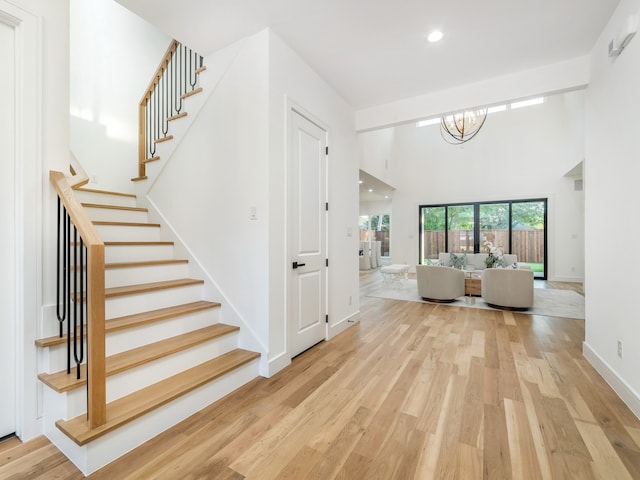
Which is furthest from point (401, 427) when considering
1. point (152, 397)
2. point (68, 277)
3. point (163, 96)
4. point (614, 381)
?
point (163, 96)

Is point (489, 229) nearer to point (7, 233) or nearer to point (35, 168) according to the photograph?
point (35, 168)

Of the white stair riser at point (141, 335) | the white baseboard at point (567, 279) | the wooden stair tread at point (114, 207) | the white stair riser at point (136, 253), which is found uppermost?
the wooden stair tread at point (114, 207)

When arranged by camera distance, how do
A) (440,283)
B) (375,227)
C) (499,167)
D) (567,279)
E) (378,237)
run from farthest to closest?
1. (378,237)
2. (375,227)
3. (499,167)
4. (567,279)
5. (440,283)

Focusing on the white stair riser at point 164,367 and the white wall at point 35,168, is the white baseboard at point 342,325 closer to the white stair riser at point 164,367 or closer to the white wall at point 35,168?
the white stair riser at point 164,367

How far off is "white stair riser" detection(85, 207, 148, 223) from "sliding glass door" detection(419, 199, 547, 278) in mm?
8510

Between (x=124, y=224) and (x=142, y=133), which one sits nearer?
(x=124, y=224)

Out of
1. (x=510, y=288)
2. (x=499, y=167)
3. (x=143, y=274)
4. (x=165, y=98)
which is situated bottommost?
(x=510, y=288)

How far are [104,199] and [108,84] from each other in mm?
2103

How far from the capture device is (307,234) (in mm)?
3137

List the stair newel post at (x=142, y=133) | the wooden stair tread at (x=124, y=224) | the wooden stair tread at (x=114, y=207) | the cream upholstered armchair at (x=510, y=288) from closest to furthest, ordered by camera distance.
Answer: the wooden stair tread at (x=124, y=224) → the wooden stair tread at (x=114, y=207) → the stair newel post at (x=142, y=133) → the cream upholstered armchair at (x=510, y=288)

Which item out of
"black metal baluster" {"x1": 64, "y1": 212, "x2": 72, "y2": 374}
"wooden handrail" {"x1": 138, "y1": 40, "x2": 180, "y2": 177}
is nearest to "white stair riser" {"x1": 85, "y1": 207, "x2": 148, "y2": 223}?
"wooden handrail" {"x1": 138, "y1": 40, "x2": 180, "y2": 177}

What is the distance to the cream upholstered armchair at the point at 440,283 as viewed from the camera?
17.6 feet

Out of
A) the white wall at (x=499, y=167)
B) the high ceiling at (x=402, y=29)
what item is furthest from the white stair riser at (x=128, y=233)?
the white wall at (x=499, y=167)

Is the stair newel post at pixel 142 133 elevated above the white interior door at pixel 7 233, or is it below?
above
